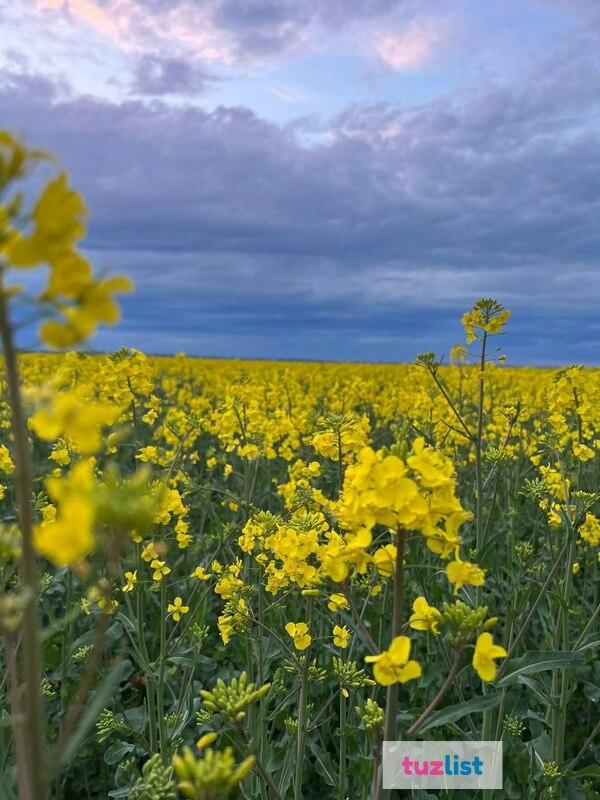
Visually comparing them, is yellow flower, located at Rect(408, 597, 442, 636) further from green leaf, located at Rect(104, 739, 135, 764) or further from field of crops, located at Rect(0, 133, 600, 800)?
green leaf, located at Rect(104, 739, 135, 764)

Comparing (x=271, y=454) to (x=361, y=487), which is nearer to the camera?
(x=361, y=487)

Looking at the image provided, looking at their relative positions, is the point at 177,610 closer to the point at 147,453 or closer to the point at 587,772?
the point at 147,453

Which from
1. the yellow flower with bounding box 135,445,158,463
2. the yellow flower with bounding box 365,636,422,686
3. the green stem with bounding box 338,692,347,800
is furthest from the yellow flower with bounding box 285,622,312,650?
the yellow flower with bounding box 135,445,158,463

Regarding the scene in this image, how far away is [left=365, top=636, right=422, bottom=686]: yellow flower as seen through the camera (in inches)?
69.6

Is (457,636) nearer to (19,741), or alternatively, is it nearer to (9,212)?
(19,741)

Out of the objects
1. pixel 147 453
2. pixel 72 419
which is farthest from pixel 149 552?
pixel 72 419

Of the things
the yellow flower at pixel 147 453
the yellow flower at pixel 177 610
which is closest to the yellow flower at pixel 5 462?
the yellow flower at pixel 147 453

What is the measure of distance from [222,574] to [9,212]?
3054 mm

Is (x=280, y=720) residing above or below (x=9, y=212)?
below

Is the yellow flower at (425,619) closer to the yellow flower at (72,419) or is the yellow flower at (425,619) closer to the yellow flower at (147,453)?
the yellow flower at (72,419)

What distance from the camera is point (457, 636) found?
1.97 metres

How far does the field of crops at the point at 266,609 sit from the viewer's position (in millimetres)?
1295

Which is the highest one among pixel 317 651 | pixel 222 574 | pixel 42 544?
pixel 42 544

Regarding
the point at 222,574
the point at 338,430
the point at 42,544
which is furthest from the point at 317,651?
the point at 42,544
